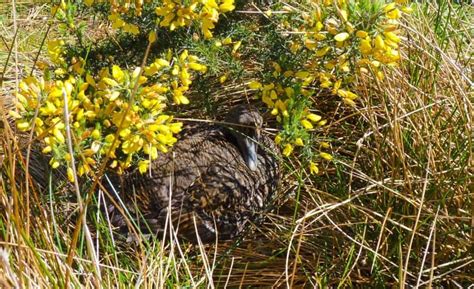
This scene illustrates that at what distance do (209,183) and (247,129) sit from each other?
29cm

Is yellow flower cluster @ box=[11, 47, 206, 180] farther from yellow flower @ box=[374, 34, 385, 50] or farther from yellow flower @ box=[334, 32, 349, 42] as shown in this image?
yellow flower @ box=[374, 34, 385, 50]

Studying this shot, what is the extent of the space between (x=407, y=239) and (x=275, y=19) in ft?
3.19

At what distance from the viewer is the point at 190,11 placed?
85.7 inches

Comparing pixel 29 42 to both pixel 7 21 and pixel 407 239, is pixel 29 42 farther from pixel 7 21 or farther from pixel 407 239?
pixel 407 239

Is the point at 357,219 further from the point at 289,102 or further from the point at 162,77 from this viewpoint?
the point at 162,77

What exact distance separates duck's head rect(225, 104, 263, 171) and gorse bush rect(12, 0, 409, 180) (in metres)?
0.34

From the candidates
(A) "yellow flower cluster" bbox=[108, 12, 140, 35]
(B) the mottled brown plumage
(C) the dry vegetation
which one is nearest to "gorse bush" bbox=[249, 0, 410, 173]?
(C) the dry vegetation

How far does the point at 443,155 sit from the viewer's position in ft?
8.32

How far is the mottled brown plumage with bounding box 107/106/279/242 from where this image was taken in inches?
110

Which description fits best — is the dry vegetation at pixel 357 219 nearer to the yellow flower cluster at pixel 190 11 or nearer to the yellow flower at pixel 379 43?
the yellow flower at pixel 379 43

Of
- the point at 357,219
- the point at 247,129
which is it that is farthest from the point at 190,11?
the point at 357,219

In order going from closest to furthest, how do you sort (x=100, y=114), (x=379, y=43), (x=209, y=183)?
(x=379, y=43) < (x=100, y=114) < (x=209, y=183)

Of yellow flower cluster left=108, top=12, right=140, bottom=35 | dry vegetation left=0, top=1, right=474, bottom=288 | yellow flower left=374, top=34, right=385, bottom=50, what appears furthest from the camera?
yellow flower cluster left=108, top=12, right=140, bottom=35

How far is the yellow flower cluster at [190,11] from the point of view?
2176 mm
